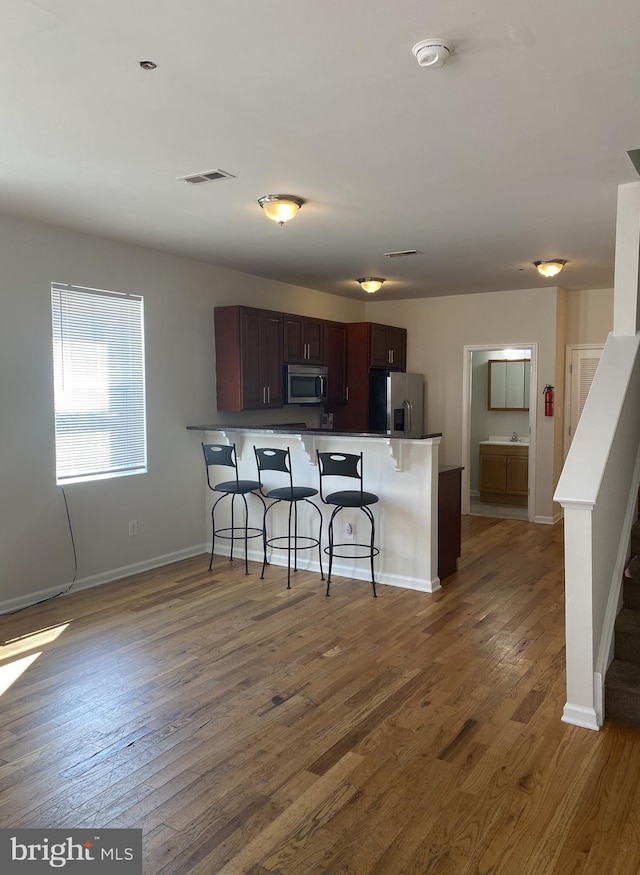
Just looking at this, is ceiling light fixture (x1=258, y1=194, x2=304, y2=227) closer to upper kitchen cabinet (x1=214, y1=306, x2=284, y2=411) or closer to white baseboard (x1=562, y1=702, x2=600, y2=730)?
upper kitchen cabinet (x1=214, y1=306, x2=284, y2=411)

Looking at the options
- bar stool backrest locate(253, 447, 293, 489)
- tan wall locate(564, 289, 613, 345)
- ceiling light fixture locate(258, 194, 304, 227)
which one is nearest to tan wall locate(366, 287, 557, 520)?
tan wall locate(564, 289, 613, 345)

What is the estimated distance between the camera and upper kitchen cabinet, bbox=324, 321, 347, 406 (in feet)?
23.1

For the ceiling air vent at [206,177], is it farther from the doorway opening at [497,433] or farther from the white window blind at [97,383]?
the doorway opening at [497,433]

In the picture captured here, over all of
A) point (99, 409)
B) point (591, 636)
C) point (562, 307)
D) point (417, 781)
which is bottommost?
point (417, 781)

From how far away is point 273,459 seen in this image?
4.93 m

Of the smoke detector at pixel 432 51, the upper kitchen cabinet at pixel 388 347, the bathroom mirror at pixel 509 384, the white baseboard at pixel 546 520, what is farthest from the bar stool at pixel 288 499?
the bathroom mirror at pixel 509 384

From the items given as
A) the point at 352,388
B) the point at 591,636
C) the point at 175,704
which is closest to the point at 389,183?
the point at 591,636

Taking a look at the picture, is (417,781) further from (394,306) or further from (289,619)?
(394,306)

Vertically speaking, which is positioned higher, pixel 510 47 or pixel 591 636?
pixel 510 47

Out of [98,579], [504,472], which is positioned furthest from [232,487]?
[504,472]

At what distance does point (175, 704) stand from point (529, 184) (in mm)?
3338

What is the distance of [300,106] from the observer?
8.57 feet

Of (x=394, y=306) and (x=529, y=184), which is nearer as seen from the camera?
(x=529, y=184)

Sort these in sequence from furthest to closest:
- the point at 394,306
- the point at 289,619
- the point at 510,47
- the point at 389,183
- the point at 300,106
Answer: the point at 394,306 < the point at 289,619 < the point at 389,183 < the point at 300,106 < the point at 510,47
